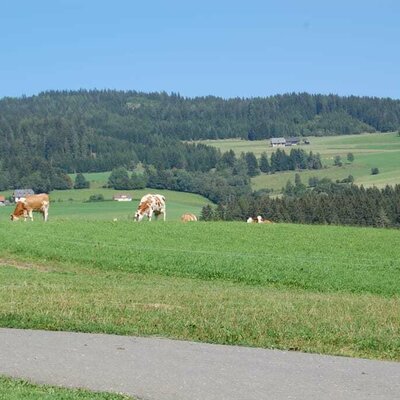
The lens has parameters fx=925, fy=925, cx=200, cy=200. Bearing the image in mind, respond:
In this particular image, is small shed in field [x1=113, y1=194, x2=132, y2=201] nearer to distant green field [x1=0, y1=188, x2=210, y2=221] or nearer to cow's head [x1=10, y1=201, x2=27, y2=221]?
distant green field [x1=0, y1=188, x2=210, y2=221]

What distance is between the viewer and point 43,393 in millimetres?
10453

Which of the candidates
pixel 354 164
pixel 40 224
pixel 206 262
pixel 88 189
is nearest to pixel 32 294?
pixel 206 262

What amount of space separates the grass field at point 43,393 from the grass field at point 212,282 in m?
3.93

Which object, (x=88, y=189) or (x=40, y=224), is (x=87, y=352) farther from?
(x=88, y=189)

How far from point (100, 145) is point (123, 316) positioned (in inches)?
6861

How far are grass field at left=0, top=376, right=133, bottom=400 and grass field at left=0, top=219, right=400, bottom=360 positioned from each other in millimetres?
3928

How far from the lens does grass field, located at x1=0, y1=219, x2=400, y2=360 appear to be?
15.0m

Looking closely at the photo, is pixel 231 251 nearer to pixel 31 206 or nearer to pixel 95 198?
pixel 31 206

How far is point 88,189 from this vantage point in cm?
13262

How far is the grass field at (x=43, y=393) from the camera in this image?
402 inches

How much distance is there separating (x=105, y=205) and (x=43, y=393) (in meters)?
96.7

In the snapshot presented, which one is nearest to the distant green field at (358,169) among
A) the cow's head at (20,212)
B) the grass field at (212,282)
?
the cow's head at (20,212)

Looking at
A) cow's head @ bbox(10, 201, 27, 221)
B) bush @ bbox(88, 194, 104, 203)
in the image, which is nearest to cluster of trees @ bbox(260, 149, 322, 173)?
bush @ bbox(88, 194, 104, 203)

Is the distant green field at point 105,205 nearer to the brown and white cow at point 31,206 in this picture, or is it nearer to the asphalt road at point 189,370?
the brown and white cow at point 31,206
